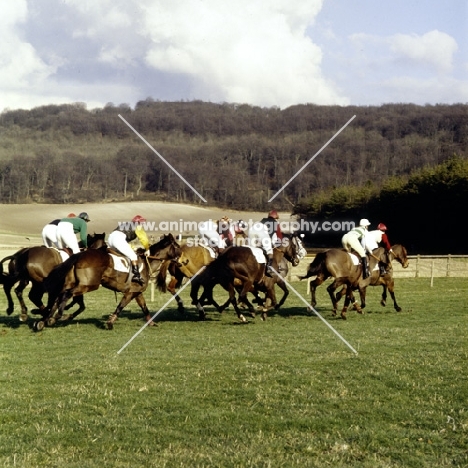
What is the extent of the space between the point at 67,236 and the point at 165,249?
2416 mm

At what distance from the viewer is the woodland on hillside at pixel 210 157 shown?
4772 cm

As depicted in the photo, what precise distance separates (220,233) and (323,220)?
1757 inches

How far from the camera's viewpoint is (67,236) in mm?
15680

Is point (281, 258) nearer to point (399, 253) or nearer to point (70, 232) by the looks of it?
point (399, 253)

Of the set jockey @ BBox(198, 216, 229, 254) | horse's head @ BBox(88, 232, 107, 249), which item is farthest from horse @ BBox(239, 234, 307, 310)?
horse's head @ BBox(88, 232, 107, 249)

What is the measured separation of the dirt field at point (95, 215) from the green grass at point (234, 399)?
1048 inches

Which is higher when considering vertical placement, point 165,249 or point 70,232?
point 70,232

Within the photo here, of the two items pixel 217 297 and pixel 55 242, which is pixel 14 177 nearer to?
pixel 217 297

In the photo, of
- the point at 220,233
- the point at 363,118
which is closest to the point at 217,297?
the point at 220,233

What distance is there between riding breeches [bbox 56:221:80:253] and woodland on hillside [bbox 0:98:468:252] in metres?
27.2

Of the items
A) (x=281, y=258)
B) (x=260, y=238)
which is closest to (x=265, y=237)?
(x=260, y=238)

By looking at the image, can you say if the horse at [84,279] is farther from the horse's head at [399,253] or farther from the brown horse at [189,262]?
the horse's head at [399,253]

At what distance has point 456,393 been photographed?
786cm

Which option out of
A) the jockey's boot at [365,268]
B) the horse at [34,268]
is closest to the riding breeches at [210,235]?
the jockey's boot at [365,268]
